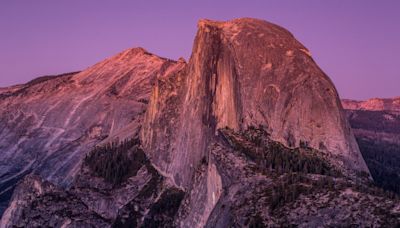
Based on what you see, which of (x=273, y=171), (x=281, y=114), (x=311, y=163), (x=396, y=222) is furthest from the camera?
(x=281, y=114)

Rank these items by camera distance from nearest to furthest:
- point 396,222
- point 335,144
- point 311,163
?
1. point 396,222
2. point 311,163
3. point 335,144

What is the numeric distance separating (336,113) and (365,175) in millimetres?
21145

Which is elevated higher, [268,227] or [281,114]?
[281,114]

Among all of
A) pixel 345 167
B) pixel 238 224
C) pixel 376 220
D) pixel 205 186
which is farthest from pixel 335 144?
pixel 376 220

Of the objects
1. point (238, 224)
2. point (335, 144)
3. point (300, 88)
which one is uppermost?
point (300, 88)

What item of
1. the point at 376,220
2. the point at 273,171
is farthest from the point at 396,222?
the point at 273,171

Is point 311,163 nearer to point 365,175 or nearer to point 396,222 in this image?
point 365,175

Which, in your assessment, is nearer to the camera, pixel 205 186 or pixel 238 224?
pixel 238 224

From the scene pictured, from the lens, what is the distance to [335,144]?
184 m

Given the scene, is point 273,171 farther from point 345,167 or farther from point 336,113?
point 336,113

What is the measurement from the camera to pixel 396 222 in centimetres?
10650

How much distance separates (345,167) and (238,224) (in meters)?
51.5

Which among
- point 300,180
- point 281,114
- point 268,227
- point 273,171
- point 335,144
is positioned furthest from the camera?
point 281,114

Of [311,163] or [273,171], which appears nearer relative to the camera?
[273,171]
